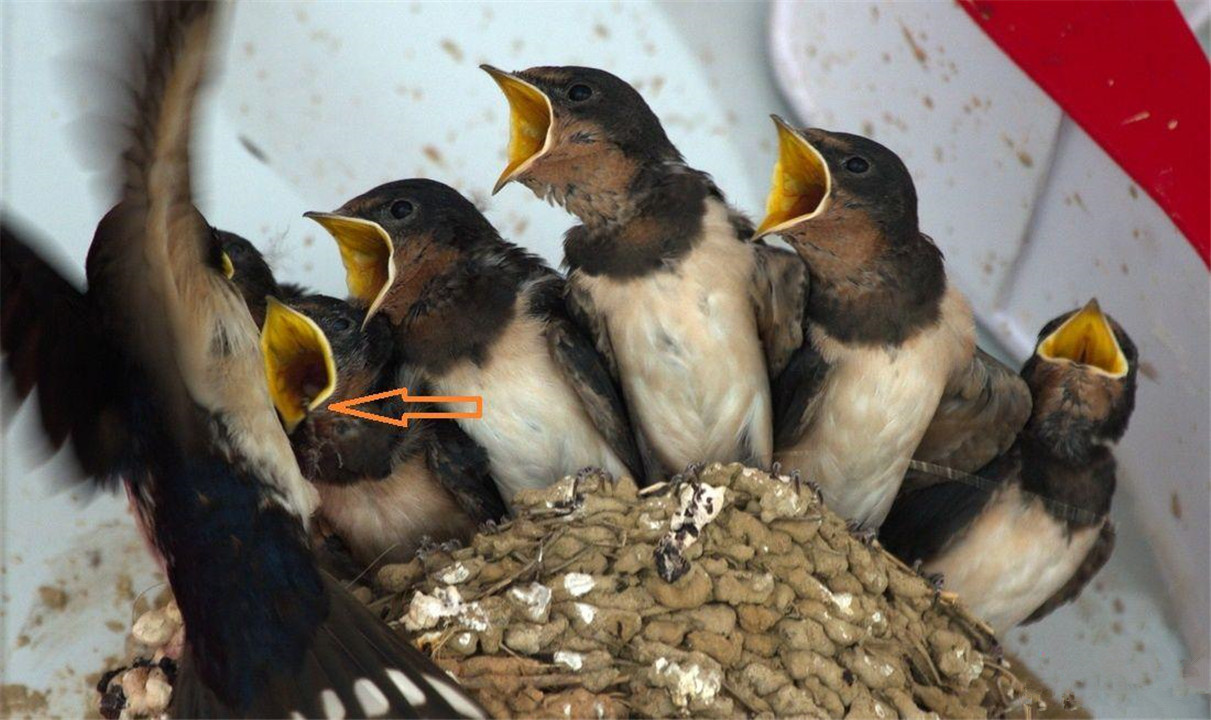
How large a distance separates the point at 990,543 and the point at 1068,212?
2.26ft

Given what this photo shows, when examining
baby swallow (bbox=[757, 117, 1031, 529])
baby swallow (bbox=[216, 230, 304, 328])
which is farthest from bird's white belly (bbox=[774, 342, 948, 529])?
baby swallow (bbox=[216, 230, 304, 328])

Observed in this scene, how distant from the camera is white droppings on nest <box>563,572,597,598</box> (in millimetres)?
2012

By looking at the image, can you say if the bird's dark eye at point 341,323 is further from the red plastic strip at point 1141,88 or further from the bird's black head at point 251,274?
the red plastic strip at point 1141,88

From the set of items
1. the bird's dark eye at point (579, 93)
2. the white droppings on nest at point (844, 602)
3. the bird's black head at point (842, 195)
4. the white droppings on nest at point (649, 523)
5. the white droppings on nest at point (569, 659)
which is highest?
the bird's dark eye at point (579, 93)

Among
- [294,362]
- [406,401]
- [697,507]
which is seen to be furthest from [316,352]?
[697,507]

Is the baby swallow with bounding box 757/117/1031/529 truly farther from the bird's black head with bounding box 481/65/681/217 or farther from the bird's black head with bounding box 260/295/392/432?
the bird's black head with bounding box 260/295/392/432

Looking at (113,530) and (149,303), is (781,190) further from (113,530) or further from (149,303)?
(113,530)

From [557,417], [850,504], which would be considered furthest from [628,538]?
[850,504]

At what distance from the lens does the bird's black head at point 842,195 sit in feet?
6.95

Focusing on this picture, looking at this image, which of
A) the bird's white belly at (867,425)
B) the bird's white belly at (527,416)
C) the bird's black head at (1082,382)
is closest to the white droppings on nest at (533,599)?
the bird's white belly at (527,416)

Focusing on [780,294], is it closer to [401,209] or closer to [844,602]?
[844,602]

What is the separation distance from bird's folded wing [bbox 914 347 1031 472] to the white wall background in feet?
1.40

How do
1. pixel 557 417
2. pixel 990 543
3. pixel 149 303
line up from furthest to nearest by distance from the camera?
pixel 990 543, pixel 557 417, pixel 149 303

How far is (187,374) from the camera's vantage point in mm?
1915
